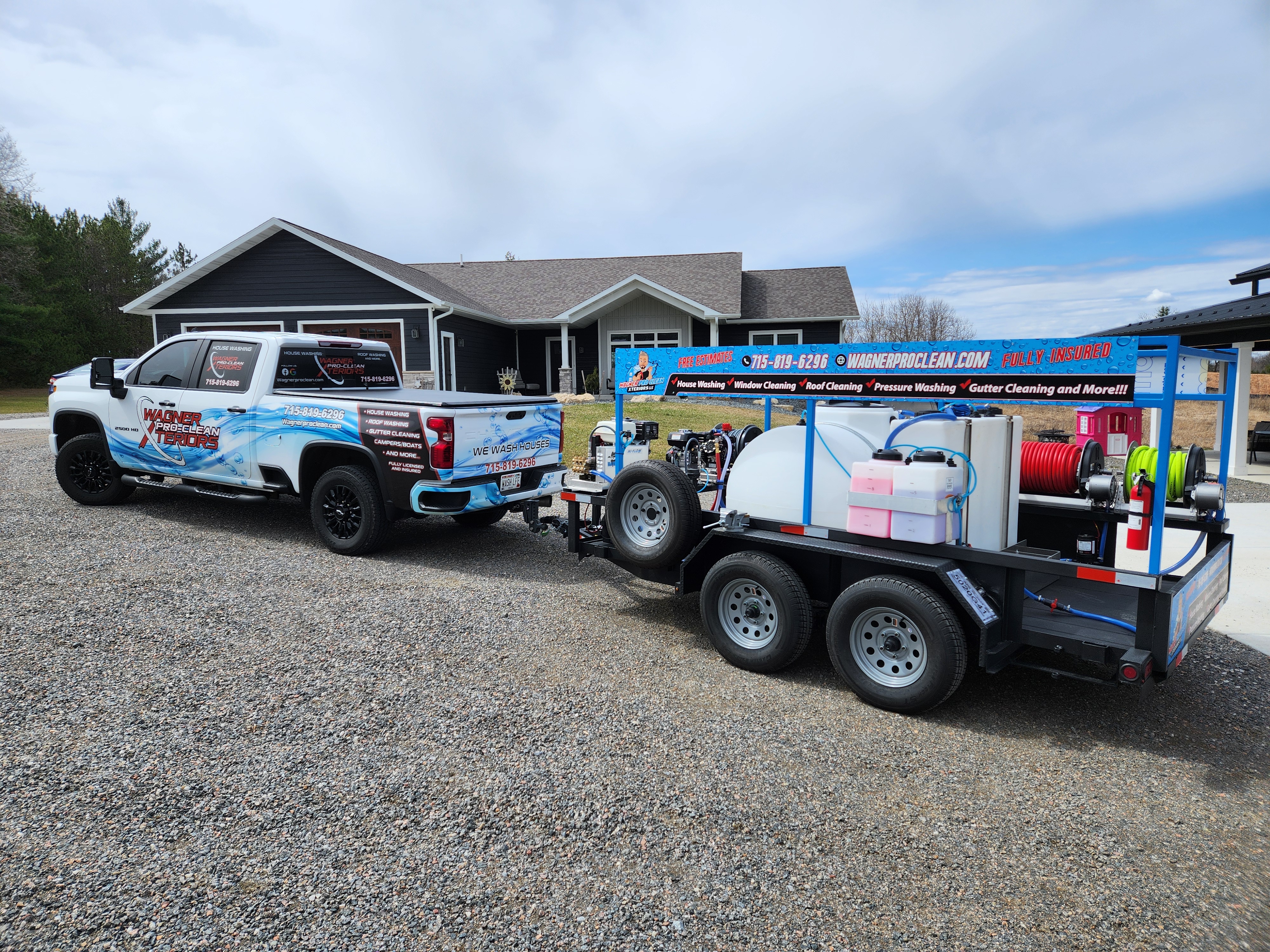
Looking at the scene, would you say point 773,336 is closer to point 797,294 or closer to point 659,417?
point 797,294

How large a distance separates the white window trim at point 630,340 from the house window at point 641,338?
1 cm

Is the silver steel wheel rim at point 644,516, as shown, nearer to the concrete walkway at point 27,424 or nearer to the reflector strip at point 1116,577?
the reflector strip at point 1116,577

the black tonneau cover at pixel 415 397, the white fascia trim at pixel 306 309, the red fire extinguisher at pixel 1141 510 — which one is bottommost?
the red fire extinguisher at pixel 1141 510

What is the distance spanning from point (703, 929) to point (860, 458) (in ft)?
9.30

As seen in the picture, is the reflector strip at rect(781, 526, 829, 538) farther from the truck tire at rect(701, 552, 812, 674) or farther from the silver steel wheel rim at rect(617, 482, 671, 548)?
the silver steel wheel rim at rect(617, 482, 671, 548)

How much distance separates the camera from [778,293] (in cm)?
2705

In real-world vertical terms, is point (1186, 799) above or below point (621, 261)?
below

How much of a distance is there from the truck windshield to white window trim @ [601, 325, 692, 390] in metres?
16.1

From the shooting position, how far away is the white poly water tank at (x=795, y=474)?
4730 millimetres

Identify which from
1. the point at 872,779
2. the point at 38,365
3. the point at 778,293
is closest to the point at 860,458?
the point at 872,779

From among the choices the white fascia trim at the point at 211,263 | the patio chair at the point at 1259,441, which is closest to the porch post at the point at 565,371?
the white fascia trim at the point at 211,263

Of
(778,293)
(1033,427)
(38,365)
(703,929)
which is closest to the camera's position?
(703,929)

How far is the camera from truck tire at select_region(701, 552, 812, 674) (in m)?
4.64

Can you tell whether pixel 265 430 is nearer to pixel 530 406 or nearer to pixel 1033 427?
pixel 530 406
